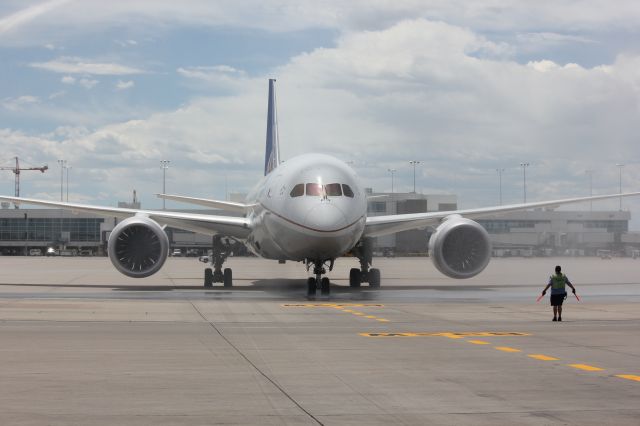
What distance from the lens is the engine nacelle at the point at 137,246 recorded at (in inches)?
Answer: 1231

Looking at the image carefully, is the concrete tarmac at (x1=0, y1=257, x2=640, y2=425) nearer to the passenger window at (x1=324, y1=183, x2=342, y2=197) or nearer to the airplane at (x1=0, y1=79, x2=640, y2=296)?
the airplane at (x1=0, y1=79, x2=640, y2=296)

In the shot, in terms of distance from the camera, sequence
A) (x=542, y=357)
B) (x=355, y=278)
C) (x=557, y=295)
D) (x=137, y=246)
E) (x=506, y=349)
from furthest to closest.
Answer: (x=355, y=278)
(x=137, y=246)
(x=557, y=295)
(x=506, y=349)
(x=542, y=357)

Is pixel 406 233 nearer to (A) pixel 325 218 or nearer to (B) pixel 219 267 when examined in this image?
(B) pixel 219 267

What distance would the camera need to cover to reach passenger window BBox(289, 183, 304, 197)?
1119 inches

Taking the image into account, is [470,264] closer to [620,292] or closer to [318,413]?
[620,292]

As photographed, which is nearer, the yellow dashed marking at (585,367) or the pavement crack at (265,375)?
the pavement crack at (265,375)

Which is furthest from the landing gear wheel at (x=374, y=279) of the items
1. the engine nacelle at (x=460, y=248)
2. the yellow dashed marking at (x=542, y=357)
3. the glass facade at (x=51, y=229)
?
the glass facade at (x=51, y=229)

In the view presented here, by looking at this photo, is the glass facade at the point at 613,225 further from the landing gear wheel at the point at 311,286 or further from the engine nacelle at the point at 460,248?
the landing gear wheel at the point at 311,286

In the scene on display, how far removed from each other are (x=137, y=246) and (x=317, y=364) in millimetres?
20196

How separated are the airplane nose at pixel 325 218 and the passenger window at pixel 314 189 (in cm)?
63

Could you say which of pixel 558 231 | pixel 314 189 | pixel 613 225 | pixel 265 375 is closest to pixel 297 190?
pixel 314 189

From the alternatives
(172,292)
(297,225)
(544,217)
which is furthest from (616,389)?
(544,217)

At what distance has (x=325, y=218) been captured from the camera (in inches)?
1070

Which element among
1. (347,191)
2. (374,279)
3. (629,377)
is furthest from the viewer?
(374,279)
